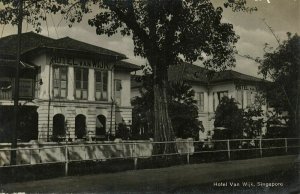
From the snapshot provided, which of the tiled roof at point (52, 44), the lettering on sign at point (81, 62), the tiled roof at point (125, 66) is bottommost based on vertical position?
the lettering on sign at point (81, 62)

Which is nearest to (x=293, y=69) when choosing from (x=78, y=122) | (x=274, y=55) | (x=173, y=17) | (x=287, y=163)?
(x=274, y=55)

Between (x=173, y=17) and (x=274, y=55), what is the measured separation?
8.04m

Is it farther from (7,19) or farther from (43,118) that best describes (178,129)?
(7,19)

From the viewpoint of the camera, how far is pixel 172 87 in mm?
25219

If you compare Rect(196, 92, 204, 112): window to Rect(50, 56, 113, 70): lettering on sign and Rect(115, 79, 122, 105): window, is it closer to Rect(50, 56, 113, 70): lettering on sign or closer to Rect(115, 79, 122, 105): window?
Rect(115, 79, 122, 105): window

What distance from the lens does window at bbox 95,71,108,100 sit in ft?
85.5

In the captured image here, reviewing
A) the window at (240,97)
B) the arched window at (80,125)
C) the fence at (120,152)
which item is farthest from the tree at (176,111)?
the window at (240,97)

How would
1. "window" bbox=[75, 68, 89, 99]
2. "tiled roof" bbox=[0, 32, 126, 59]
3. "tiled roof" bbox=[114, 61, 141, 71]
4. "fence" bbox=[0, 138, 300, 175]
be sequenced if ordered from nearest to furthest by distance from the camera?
"fence" bbox=[0, 138, 300, 175], "tiled roof" bbox=[0, 32, 126, 59], "window" bbox=[75, 68, 89, 99], "tiled roof" bbox=[114, 61, 141, 71]

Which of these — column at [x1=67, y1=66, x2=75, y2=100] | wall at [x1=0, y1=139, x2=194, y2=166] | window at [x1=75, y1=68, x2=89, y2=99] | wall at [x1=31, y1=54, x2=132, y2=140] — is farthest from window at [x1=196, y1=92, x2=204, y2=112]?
wall at [x1=0, y1=139, x2=194, y2=166]

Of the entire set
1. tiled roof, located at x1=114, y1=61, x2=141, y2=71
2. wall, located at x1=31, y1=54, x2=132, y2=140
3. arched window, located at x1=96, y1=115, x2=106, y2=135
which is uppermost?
tiled roof, located at x1=114, y1=61, x2=141, y2=71

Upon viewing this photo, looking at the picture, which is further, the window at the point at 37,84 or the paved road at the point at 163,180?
the window at the point at 37,84

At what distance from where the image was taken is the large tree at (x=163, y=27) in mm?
12562

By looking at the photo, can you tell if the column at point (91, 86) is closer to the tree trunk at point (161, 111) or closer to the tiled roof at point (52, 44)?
the tiled roof at point (52, 44)

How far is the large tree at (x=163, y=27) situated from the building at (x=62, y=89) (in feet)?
30.7
